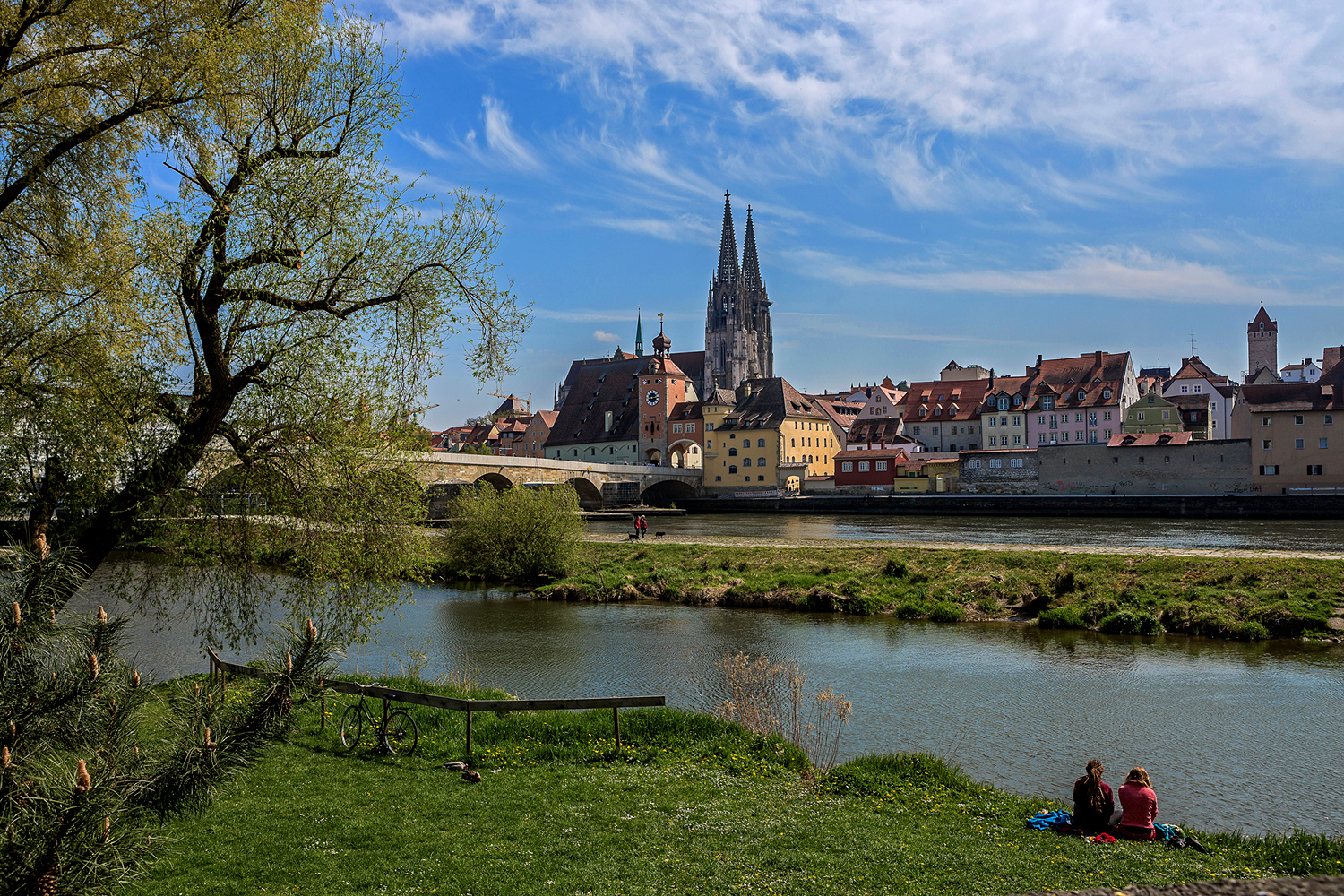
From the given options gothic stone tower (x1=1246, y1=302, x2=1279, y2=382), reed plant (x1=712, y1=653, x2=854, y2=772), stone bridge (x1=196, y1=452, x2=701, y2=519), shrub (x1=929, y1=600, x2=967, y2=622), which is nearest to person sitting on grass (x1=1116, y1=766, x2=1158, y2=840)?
A: reed plant (x1=712, y1=653, x2=854, y2=772)

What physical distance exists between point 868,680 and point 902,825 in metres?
8.11

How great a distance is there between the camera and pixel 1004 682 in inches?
640

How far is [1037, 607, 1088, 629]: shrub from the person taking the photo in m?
21.7

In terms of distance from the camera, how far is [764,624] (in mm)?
22891

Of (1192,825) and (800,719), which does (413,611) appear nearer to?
(800,719)

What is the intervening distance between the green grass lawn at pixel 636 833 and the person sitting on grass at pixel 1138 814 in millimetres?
A: 409

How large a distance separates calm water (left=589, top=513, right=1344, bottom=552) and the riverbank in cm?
917

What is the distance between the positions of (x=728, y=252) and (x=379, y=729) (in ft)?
449

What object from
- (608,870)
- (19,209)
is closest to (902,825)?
(608,870)

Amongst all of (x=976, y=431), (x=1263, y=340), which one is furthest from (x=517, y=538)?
(x=1263, y=340)

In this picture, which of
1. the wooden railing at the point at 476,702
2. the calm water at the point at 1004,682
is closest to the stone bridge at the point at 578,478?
the calm water at the point at 1004,682

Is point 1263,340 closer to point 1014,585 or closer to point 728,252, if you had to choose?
point 728,252

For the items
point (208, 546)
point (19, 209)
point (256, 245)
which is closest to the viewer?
point (19, 209)

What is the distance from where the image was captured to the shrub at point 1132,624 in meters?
20.8
